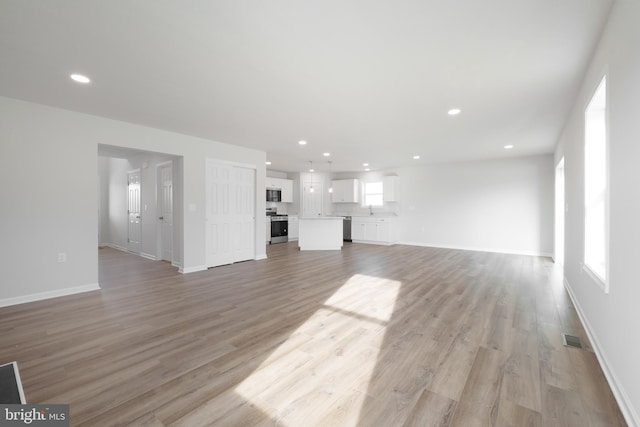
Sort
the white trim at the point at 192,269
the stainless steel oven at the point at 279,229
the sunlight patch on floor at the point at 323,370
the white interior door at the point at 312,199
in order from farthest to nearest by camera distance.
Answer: the white interior door at the point at 312,199, the stainless steel oven at the point at 279,229, the white trim at the point at 192,269, the sunlight patch on floor at the point at 323,370

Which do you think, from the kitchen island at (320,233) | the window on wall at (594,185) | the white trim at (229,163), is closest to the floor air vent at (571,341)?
the window on wall at (594,185)

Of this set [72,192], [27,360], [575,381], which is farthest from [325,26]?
[72,192]

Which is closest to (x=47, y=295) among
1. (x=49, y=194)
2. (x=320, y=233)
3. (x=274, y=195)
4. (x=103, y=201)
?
(x=49, y=194)

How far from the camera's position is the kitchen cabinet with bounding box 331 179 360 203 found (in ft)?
31.9

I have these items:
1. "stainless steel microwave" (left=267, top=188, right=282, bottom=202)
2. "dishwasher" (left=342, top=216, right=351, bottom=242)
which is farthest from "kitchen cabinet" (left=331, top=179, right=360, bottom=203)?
"stainless steel microwave" (left=267, top=188, right=282, bottom=202)

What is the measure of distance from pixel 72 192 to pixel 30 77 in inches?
61.9

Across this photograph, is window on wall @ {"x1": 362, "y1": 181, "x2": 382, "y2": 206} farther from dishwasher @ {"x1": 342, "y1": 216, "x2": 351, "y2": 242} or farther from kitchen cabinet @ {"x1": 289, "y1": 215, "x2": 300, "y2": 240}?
kitchen cabinet @ {"x1": 289, "y1": 215, "x2": 300, "y2": 240}

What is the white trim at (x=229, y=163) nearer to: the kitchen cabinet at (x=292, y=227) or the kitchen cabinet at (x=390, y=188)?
the kitchen cabinet at (x=292, y=227)

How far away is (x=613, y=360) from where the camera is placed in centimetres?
187

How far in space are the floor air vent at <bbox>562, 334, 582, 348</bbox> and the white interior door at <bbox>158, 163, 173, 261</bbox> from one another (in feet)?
21.4

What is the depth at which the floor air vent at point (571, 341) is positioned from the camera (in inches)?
94.3

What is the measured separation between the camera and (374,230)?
9.02 m

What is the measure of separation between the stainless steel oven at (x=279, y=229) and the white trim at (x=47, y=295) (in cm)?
537

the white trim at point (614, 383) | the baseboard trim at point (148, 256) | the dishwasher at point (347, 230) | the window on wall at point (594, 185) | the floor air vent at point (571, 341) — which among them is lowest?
the floor air vent at point (571, 341)
